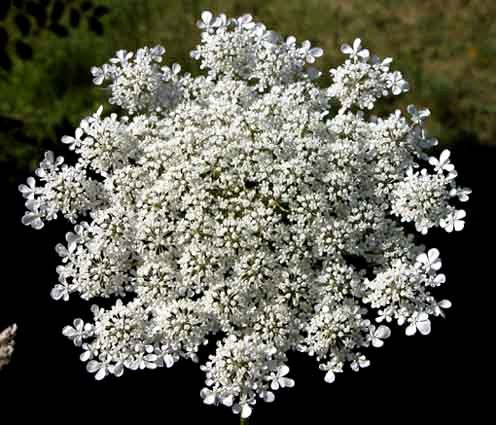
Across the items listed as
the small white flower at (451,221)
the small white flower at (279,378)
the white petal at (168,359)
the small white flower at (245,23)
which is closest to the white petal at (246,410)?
the small white flower at (279,378)

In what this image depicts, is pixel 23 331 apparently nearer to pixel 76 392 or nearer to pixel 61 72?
pixel 76 392

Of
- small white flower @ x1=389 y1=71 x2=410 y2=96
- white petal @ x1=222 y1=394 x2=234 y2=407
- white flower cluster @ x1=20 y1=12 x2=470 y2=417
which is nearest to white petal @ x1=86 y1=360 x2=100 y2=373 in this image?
white flower cluster @ x1=20 y1=12 x2=470 y2=417

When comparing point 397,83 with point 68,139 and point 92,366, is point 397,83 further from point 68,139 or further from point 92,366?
point 92,366

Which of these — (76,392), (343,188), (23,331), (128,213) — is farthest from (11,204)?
(343,188)

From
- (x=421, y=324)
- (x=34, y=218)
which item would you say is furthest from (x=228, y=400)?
(x=34, y=218)

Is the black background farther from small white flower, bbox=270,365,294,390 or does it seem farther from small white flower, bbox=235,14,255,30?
small white flower, bbox=235,14,255,30

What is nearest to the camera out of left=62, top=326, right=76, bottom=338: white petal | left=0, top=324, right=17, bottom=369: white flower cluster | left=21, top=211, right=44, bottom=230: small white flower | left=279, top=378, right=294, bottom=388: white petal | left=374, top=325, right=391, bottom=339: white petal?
left=0, top=324, right=17, bottom=369: white flower cluster
